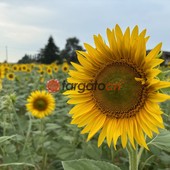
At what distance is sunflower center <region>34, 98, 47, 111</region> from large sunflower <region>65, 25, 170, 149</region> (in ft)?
8.32

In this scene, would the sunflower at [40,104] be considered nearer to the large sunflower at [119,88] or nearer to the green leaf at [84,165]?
the large sunflower at [119,88]

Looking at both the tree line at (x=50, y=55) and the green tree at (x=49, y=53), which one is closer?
the tree line at (x=50, y=55)

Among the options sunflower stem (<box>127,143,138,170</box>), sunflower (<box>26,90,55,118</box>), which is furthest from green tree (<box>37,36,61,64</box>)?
sunflower stem (<box>127,143,138,170</box>)

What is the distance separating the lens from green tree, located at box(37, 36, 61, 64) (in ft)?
101

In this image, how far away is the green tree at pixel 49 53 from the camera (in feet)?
101

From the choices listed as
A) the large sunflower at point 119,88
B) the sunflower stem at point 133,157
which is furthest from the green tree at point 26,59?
the sunflower stem at point 133,157

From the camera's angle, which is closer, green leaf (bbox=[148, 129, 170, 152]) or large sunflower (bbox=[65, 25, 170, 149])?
large sunflower (bbox=[65, 25, 170, 149])

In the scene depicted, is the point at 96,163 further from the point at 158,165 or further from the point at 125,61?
the point at 158,165

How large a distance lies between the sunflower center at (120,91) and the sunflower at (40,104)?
2.53m

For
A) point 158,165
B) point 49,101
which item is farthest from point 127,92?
point 49,101

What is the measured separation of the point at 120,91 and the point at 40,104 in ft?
9.08

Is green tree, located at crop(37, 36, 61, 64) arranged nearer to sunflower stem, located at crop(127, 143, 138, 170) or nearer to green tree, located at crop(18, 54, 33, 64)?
green tree, located at crop(18, 54, 33, 64)

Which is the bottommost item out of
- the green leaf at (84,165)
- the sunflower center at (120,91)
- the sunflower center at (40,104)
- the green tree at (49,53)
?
the green leaf at (84,165)

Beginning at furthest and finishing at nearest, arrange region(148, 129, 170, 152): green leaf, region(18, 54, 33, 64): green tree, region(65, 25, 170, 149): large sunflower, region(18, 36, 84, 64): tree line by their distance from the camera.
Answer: region(18, 36, 84, 64): tree line, region(18, 54, 33, 64): green tree, region(148, 129, 170, 152): green leaf, region(65, 25, 170, 149): large sunflower
